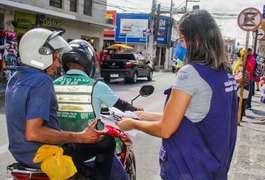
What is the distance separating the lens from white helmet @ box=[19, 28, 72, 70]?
211cm

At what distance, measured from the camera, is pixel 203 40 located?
6.37 feet

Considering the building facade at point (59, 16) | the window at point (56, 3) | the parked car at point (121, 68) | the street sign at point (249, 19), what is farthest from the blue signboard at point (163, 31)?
the street sign at point (249, 19)

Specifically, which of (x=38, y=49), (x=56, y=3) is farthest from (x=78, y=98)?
(x=56, y=3)

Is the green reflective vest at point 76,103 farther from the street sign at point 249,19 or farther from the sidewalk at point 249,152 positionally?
the street sign at point 249,19

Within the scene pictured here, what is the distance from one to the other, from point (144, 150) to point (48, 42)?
→ 423 cm

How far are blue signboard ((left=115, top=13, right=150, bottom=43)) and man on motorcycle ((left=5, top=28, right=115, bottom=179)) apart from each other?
36.6 metres

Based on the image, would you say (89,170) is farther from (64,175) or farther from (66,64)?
(66,64)

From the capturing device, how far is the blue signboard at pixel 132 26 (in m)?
38.9

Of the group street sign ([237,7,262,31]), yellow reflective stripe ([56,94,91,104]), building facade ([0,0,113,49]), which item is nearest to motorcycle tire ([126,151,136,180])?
yellow reflective stripe ([56,94,91,104])

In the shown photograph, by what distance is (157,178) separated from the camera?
4.68m

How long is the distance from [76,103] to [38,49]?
0.49m

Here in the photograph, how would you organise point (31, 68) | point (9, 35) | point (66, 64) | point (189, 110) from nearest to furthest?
point (189, 110), point (31, 68), point (66, 64), point (9, 35)

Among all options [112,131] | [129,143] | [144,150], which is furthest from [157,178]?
[112,131]

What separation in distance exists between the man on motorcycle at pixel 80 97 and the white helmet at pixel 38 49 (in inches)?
14.5
